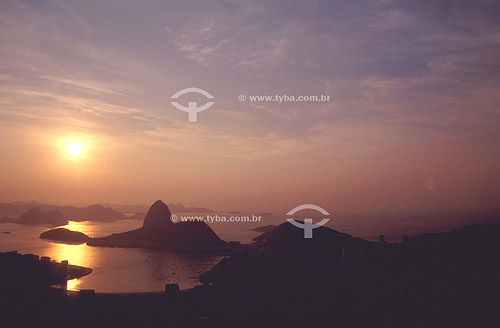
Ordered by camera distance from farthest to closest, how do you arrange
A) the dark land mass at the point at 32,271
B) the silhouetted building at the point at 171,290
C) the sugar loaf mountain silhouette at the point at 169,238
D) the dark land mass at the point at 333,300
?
the sugar loaf mountain silhouette at the point at 169,238, the dark land mass at the point at 32,271, the silhouetted building at the point at 171,290, the dark land mass at the point at 333,300

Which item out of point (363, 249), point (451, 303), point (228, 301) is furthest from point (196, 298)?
point (363, 249)

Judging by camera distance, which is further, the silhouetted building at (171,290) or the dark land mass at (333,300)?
the silhouetted building at (171,290)

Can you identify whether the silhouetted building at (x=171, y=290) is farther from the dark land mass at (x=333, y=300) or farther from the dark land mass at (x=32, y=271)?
the dark land mass at (x=32, y=271)

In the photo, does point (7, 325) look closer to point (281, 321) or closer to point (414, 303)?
point (281, 321)

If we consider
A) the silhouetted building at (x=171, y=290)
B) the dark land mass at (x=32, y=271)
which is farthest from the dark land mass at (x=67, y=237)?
the silhouetted building at (x=171, y=290)

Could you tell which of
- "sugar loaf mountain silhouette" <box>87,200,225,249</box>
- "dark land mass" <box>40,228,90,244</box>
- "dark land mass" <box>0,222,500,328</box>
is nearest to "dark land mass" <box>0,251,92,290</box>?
"dark land mass" <box>0,222,500,328</box>

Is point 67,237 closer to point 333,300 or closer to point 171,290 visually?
point 171,290

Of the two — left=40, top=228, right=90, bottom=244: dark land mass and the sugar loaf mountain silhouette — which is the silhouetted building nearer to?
the sugar loaf mountain silhouette
